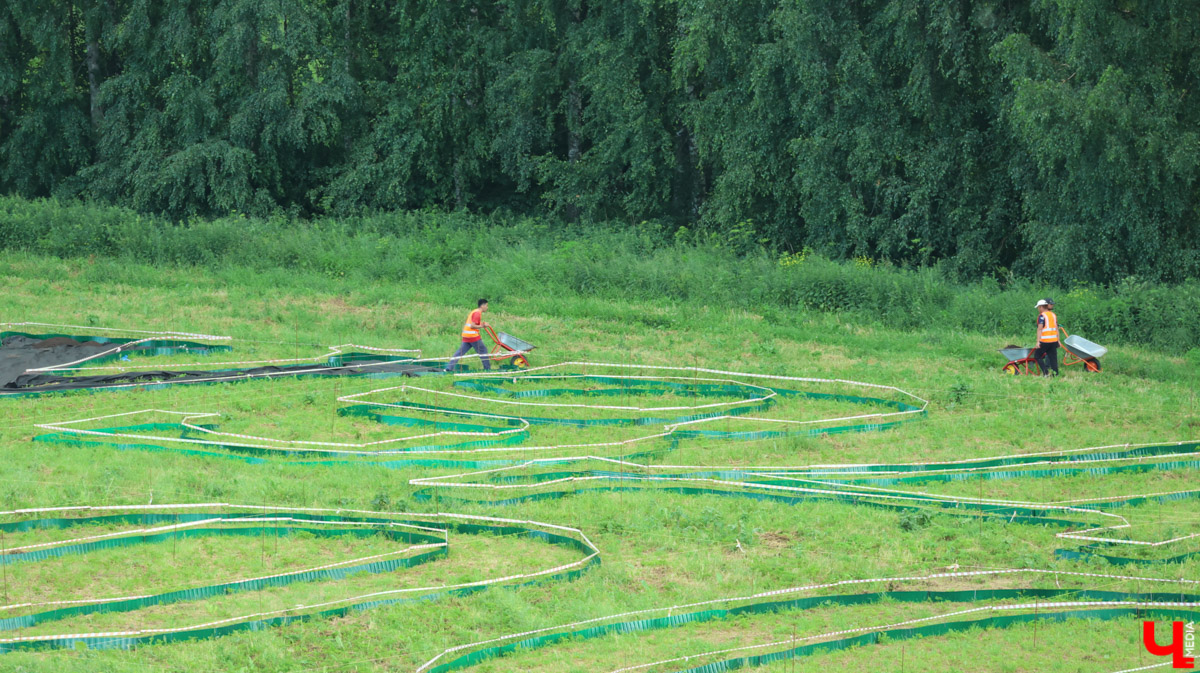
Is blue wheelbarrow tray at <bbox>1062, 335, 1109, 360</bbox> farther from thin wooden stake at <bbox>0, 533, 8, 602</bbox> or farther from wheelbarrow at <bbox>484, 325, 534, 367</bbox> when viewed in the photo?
thin wooden stake at <bbox>0, 533, 8, 602</bbox>

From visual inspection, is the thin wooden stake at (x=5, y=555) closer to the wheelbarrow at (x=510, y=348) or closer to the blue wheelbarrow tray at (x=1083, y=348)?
the wheelbarrow at (x=510, y=348)

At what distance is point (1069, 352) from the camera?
16.2 meters

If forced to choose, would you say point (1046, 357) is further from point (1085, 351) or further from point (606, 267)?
point (606, 267)

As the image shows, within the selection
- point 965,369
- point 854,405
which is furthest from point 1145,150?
point 854,405

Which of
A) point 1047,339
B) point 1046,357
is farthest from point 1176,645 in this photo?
point 1046,357

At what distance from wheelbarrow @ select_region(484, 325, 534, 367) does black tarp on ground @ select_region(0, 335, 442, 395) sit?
0.88 metres

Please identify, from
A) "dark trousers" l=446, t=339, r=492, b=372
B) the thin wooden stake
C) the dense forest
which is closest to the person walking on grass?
"dark trousers" l=446, t=339, r=492, b=372

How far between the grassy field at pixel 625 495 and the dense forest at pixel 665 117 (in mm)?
4719

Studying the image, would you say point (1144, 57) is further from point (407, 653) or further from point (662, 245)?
point (407, 653)

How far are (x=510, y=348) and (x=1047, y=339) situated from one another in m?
7.36

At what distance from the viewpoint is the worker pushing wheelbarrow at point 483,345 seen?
604 inches

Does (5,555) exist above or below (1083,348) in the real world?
below

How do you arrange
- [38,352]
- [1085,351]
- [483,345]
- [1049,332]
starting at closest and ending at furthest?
[1049,332] → [38,352] → [1085,351] → [483,345]

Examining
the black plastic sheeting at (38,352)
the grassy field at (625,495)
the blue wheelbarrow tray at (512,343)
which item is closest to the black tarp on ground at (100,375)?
the black plastic sheeting at (38,352)
